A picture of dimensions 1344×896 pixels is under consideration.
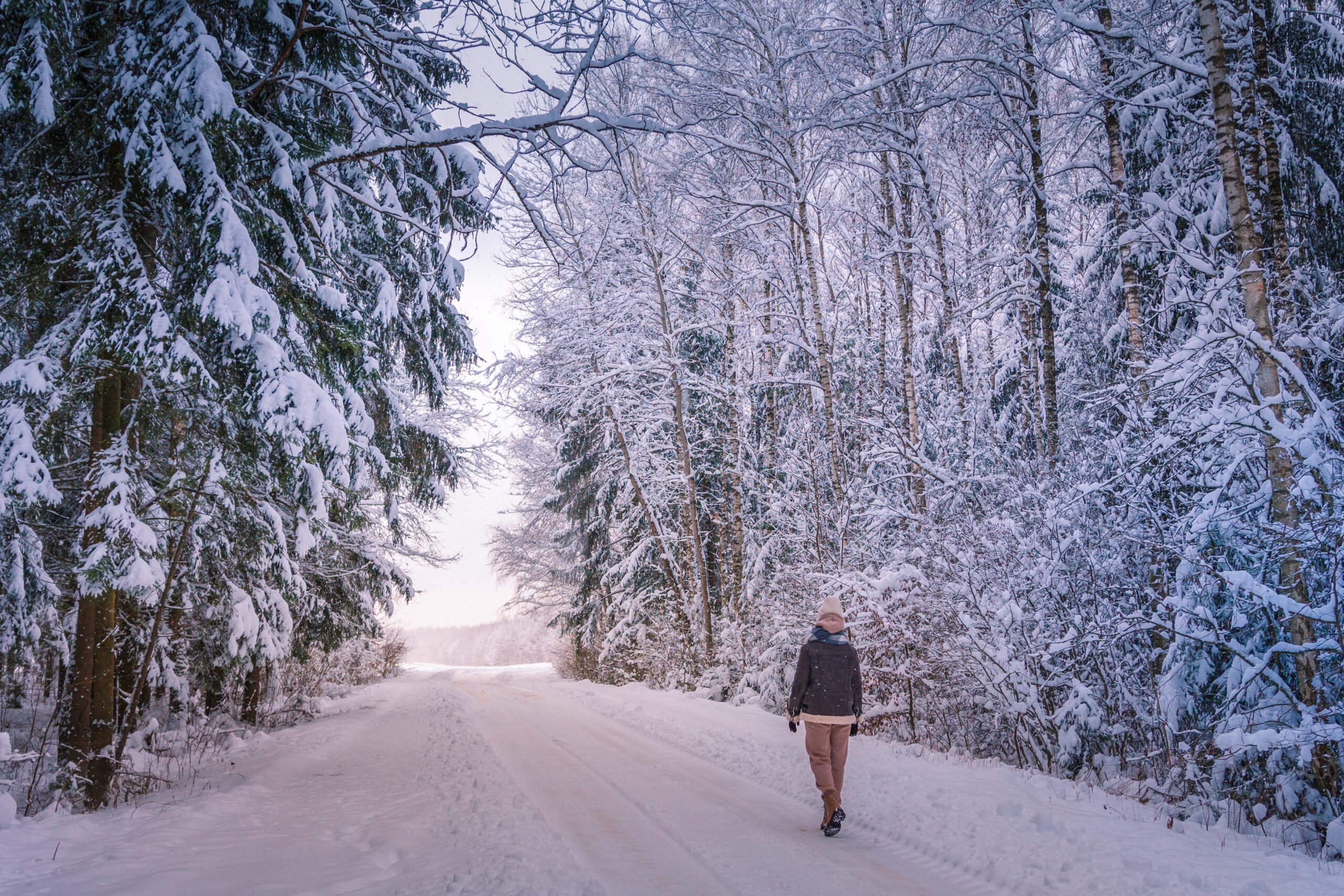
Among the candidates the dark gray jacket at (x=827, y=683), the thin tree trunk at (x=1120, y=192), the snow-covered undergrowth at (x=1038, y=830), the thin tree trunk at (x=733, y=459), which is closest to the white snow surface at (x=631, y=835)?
the snow-covered undergrowth at (x=1038, y=830)

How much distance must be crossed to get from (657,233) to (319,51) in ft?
34.5

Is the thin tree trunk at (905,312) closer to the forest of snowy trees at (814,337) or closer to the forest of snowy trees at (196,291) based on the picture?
the forest of snowy trees at (814,337)

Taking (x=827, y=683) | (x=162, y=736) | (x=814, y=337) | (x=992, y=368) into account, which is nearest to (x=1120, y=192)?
(x=814, y=337)

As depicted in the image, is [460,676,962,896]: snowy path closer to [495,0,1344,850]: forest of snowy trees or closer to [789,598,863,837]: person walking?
[789,598,863,837]: person walking

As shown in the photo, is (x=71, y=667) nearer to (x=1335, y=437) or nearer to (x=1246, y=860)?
(x=1246, y=860)

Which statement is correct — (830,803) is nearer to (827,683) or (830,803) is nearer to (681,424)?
(827,683)

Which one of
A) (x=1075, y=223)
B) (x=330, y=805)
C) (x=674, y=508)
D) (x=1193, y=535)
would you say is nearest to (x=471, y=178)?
(x=330, y=805)

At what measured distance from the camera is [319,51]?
5.93 m

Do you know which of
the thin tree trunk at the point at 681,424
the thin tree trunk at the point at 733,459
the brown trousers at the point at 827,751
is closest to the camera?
the brown trousers at the point at 827,751

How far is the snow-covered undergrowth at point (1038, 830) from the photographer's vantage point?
3.76 m

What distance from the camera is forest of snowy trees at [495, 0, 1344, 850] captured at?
5.13 m

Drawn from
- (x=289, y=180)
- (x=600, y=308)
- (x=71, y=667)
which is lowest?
(x=71, y=667)

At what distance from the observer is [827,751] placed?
18.3ft

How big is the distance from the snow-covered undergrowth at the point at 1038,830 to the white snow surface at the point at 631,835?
0.07 feet
